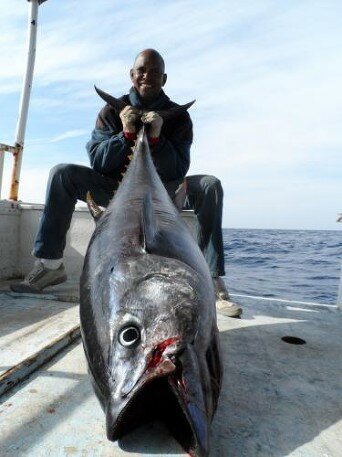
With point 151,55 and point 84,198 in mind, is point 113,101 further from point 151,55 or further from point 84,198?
point 84,198

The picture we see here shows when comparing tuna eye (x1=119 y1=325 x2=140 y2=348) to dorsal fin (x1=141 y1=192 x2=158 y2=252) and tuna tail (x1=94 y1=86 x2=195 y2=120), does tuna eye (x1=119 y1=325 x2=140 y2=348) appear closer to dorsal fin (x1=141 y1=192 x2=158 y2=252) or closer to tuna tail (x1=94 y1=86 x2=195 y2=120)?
dorsal fin (x1=141 y1=192 x2=158 y2=252)

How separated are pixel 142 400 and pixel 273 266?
14690mm

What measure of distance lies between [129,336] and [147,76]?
109 inches

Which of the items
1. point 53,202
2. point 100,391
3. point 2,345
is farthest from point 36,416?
point 53,202

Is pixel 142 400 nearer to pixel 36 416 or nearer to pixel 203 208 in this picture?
pixel 36 416

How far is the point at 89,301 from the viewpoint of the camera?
1.52 m

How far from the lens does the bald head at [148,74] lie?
343 centimetres

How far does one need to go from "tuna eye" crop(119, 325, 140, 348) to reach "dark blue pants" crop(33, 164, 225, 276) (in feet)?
6.89

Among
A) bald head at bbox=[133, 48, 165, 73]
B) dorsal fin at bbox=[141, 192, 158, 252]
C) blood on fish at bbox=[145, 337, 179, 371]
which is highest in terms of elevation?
bald head at bbox=[133, 48, 165, 73]

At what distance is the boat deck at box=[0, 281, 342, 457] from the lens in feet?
4.40

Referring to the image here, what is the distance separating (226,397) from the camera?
1704 mm

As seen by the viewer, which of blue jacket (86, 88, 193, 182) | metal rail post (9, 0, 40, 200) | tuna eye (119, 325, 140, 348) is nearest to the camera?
tuna eye (119, 325, 140, 348)

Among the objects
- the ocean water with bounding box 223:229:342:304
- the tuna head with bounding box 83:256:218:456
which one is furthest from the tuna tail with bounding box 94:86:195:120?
the ocean water with bounding box 223:229:342:304

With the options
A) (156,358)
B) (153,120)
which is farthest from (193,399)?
(153,120)
